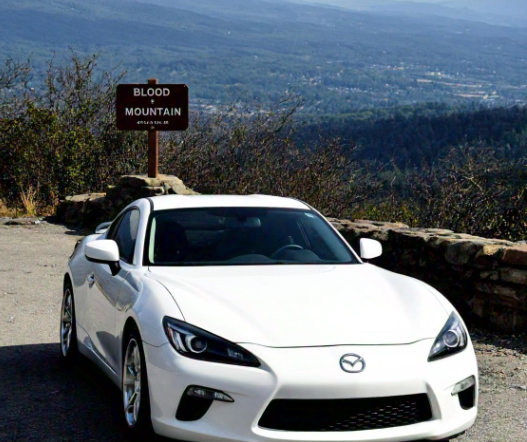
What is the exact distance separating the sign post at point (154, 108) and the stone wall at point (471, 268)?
21.6ft

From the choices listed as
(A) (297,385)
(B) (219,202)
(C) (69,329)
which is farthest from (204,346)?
(C) (69,329)

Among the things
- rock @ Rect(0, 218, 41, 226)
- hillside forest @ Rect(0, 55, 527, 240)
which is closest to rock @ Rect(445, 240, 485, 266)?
hillside forest @ Rect(0, 55, 527, 240)

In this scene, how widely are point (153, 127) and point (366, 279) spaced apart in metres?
10.1

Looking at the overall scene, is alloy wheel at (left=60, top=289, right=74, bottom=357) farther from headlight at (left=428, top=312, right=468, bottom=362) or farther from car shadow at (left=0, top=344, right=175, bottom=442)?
headlight at (left=428, top=312, right=468, bottom=362)

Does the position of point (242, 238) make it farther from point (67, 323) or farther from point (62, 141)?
point (62, 141)

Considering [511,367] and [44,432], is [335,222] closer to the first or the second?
[511,367]

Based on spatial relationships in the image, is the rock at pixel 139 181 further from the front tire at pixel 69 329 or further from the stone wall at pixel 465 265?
the front tire at pixel 69 329

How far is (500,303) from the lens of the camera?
7.54m

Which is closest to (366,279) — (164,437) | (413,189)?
(164,437)

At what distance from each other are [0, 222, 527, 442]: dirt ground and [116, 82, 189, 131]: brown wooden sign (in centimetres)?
557

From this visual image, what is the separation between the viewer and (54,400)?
5582 millimetres

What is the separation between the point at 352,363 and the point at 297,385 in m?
0.30

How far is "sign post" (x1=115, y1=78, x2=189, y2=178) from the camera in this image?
14.7 m

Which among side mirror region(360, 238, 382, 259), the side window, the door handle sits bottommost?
the door handle
